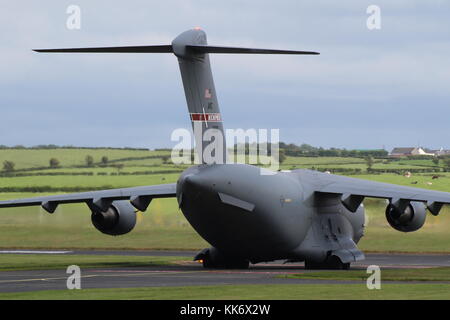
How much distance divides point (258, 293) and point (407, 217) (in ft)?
50.0

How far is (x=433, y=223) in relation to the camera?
55094 mm

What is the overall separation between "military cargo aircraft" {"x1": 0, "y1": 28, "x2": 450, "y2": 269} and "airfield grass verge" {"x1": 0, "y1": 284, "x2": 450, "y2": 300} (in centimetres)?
722

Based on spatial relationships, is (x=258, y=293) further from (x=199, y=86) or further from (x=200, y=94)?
(x=199, y=86)

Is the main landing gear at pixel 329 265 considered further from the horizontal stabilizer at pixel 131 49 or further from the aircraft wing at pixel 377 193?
the horizontal stabilizer at pixel 131 49

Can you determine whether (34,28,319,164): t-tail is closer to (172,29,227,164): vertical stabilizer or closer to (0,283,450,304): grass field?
(172,29,227,164): vertical stabilizer

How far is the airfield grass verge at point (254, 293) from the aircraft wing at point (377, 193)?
9051 millimetres

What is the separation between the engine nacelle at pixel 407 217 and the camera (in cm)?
4009

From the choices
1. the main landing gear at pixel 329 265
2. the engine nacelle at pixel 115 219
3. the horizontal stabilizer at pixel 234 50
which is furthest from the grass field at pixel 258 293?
the engine nacelle at pixel 115 219

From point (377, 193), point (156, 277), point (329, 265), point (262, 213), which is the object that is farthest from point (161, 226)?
point (156, 277)

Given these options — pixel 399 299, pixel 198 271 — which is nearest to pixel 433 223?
pixel 198 271

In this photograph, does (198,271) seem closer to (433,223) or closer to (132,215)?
(132,215)

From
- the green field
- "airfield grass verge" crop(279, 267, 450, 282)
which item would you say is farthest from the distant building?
"airfield grass verge" crop(279, 267, 450, 282)

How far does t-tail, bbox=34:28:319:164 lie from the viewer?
1373 inches
